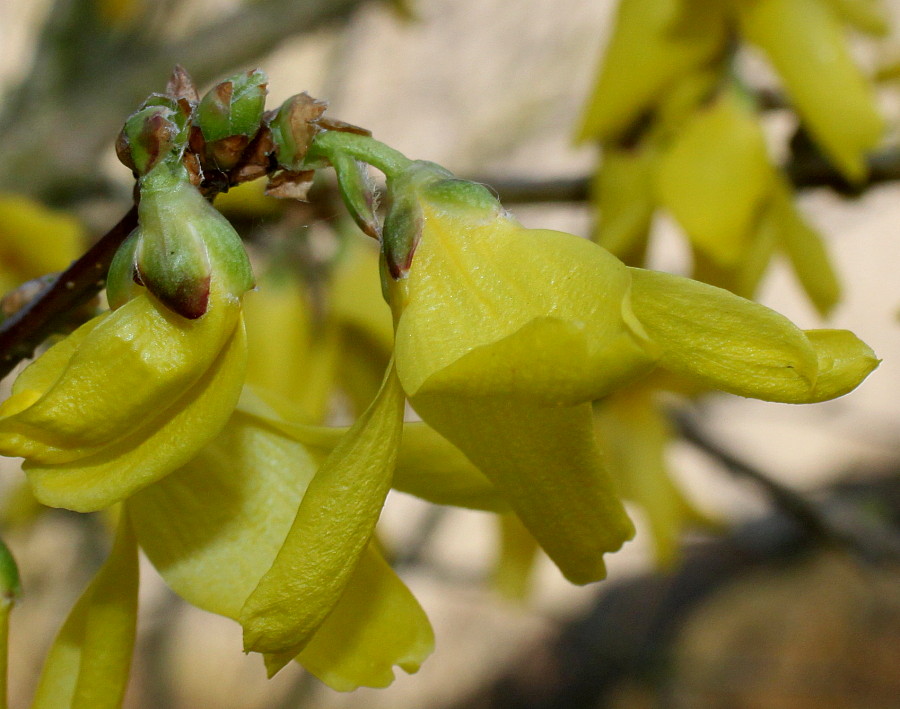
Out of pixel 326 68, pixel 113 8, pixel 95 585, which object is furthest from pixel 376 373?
pixel 326 68

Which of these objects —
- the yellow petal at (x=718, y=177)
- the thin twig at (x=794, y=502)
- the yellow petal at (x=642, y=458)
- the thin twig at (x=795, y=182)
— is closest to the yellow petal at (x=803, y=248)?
the yellow petal at (x=718, y=177)

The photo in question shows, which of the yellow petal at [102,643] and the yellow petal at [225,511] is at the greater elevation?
the yellow petal at [225,511]

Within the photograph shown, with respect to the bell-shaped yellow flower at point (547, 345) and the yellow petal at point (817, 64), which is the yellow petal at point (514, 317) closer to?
the bell-shaped yellow flower at point (547, 345)

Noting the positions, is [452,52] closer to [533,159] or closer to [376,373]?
[533,159]

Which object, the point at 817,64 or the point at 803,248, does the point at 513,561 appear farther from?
the point at 817,64

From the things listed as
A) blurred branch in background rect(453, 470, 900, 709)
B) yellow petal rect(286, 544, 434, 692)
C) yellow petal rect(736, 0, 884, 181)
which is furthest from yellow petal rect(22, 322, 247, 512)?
blurred branch in background rect(453, 470, 900, 709)
